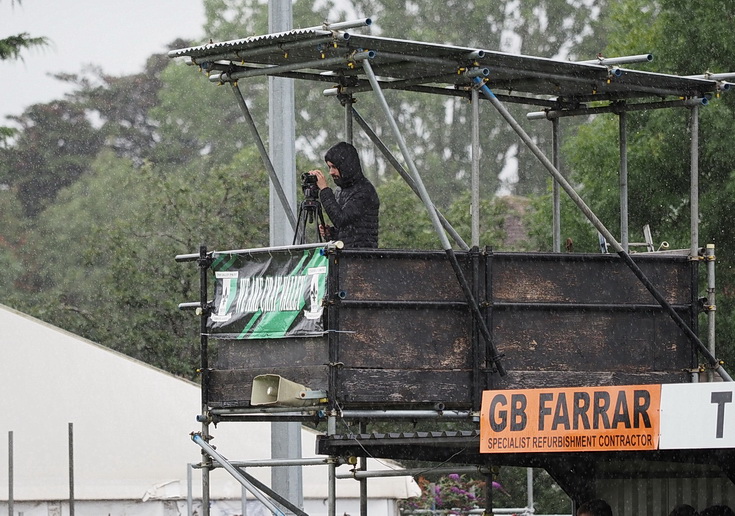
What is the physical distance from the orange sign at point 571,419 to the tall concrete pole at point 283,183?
435 centimetres

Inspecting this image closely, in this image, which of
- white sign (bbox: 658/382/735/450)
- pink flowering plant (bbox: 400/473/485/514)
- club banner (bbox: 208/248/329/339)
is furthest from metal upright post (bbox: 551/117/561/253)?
pink flowering plant (bbox: 400/473/485/514)

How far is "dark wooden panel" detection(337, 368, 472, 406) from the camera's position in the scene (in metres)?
10.8

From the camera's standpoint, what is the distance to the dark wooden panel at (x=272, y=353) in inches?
428

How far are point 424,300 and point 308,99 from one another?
43014 millimetres

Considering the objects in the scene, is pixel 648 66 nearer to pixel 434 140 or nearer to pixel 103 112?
pixel 434 140

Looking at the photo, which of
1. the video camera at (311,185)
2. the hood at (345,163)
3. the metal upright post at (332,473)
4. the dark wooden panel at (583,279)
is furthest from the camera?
the video camera at (311,185)

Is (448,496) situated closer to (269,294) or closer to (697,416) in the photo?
(269,294)

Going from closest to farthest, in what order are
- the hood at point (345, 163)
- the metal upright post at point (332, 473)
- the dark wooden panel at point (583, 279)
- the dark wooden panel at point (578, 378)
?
the metal upright post at point (332, 473) < the dark wooden panel at point (578, 378) < the dark wooden panel at point (583, 279) < the hood at point (345, 163)

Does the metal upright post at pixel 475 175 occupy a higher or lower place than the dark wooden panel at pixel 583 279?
higher

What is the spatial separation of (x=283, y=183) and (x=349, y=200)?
3175 millimetres

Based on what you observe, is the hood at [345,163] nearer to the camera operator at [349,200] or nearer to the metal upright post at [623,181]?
the camera operator at [349,200]

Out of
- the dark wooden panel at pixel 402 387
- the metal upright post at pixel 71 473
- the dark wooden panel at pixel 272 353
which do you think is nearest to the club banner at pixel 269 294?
the dark wooden panel at pixel 272 353

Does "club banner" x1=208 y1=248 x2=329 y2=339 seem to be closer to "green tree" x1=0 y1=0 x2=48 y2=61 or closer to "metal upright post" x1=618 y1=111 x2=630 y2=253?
"metal upright post" x1=618 y1=111 x2=630 y2=253

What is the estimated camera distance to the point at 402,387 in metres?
10.9
